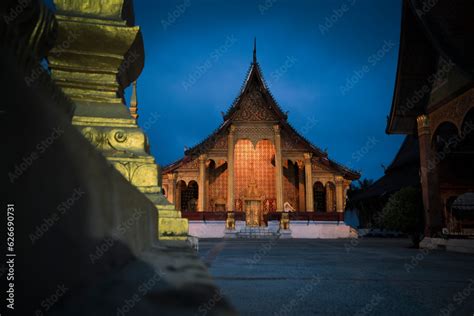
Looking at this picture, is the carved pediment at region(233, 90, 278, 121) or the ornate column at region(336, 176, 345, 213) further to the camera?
the ornate column at region(336, 176, 345, 213)

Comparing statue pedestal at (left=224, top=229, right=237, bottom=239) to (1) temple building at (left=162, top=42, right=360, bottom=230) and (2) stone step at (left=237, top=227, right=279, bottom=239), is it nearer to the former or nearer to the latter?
(2) stone step at (left=237, top=227, right=279, bottom=239)

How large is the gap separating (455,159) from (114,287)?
12.0 m

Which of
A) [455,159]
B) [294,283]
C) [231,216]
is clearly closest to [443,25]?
[455,159]

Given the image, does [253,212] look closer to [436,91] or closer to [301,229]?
[301,229]

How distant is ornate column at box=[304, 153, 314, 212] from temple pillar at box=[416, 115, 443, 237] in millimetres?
8701

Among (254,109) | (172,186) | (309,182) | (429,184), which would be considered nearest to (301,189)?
(309,182)

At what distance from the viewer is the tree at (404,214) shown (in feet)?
27.7

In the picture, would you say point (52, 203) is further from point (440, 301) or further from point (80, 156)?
point (440, 301)

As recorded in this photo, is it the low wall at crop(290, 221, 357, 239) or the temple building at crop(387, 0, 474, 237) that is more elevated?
the temple building at crop(387, 0, 474, 237)

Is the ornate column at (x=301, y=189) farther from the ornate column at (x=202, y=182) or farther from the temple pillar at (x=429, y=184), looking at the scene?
the temple pillar at (x=429, y=184)

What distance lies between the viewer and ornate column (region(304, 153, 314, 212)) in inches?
678

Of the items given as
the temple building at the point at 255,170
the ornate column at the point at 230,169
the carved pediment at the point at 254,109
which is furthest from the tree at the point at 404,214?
the carved pediment at the point at 254,109

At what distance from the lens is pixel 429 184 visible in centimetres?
842

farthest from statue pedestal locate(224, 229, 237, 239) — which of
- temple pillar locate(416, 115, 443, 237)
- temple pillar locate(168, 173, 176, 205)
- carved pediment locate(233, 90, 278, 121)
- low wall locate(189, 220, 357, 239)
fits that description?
temple pillar locate(416, 115, 443, 237)
